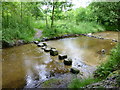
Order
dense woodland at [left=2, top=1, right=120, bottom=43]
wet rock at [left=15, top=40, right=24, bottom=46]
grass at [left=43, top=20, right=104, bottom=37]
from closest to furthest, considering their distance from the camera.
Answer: wet rock at [left=15, top=40, right=24, bottom=46] < dense woodland at [left=2, top=1, right=120, bottom=43] < grass at [left=43, top=20, right=104, bottom=37]

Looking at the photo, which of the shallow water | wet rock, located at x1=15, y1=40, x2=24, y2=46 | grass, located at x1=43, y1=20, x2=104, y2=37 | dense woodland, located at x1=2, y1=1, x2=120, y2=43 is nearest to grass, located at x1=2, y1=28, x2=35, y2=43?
dense woodland, located at x1=2, y1=1, x2=120, y2=43

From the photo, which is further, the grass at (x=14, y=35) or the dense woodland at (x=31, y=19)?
the dense woodland at (x=31, y=19)

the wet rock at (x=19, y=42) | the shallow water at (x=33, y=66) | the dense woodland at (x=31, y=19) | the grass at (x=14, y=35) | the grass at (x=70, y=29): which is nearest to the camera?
the shallow water at (x=33, y=66)

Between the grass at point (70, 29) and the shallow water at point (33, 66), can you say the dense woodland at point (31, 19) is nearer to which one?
the grass at point (70, 29)

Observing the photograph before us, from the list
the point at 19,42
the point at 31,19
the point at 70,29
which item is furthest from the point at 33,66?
the point at 70,29

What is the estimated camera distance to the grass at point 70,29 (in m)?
10.7

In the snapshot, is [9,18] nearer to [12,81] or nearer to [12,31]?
[12,31]

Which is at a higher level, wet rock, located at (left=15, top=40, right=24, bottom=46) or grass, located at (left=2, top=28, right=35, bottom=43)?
grass, located at (left=2, top=28, right=35, bottom=43)

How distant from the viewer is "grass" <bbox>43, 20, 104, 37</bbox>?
10.7 meters

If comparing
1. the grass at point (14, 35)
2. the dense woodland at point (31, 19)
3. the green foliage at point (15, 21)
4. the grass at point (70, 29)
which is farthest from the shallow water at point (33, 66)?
the grass at point (70, 29)

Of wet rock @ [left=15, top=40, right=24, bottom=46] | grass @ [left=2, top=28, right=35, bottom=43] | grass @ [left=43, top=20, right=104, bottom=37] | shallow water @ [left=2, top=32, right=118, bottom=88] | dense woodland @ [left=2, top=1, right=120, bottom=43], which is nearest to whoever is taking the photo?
shallow water @ [left=2, top=32, right=118, bottom=88]

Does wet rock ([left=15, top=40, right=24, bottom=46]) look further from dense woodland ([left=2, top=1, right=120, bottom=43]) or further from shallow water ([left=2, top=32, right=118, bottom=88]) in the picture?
shallow water ([left=2, top=32, right=118, bottom=88])

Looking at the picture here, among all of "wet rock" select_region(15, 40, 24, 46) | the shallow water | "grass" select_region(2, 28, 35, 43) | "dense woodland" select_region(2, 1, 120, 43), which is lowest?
the shallow water

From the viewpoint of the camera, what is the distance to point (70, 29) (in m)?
12.4
